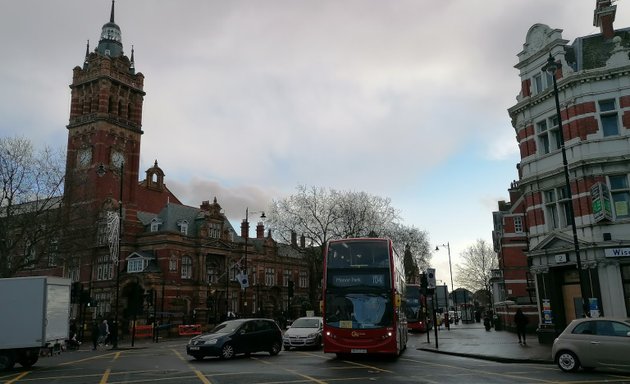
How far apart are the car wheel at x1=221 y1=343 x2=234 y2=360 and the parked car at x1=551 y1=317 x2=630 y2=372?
37.7ft

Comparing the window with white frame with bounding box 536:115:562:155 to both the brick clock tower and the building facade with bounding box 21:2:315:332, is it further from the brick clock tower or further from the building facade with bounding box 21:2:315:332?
the brick clock tower

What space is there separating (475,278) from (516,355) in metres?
80.0

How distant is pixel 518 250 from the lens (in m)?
43.9

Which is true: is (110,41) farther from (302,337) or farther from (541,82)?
(541,82)

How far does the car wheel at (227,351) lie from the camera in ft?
64.2

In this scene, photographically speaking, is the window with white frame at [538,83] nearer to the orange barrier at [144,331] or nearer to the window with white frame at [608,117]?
the window with white frame at [608,117]

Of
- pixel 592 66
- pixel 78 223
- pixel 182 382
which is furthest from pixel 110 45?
pixel 182 382

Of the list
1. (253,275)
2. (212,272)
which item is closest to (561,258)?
(212,272)

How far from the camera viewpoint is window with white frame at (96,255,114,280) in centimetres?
5756

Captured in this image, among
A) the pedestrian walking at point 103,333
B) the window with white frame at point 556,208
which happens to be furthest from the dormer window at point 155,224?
the window with white frame at point 556,208

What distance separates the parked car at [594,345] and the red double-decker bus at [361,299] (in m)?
5.53


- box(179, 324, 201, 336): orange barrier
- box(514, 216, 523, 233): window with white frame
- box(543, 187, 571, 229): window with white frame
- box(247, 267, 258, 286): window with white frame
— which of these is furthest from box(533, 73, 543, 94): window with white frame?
box(247, 267, 258, 286): window with white frame

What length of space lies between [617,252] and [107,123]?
5889cm

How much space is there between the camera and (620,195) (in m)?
23.8
